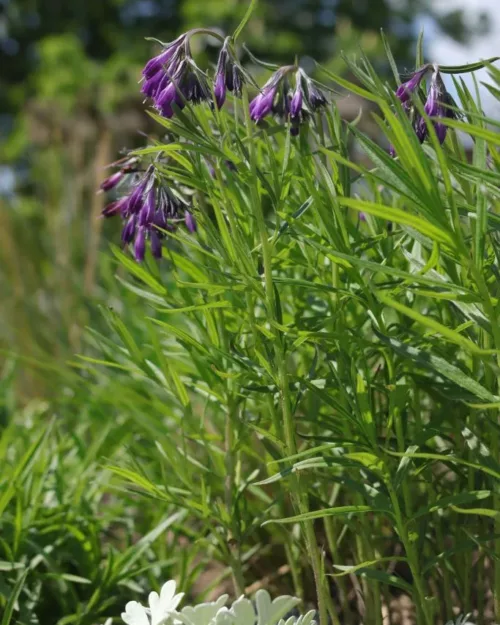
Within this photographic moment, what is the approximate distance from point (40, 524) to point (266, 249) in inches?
26.8

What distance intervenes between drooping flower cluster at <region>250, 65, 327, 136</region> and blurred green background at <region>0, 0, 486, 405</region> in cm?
64

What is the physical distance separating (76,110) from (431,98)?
5784 mm

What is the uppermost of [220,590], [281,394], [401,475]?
[281,394]

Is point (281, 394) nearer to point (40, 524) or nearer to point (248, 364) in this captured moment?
point (248, 364)

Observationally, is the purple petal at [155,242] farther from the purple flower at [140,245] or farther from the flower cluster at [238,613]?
the flower cluster at [238,613]

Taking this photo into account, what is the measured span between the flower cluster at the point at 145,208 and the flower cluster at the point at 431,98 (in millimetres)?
280

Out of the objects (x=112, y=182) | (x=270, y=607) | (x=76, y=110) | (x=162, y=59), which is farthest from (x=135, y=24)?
(x=270, y=607)

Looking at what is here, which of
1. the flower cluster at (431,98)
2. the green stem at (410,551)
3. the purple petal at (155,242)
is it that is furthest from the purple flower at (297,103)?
the green stem at (410,551)

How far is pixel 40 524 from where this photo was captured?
1294mm

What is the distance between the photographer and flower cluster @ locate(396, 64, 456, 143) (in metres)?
0.86

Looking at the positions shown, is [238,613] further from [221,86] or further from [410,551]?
[221,86]

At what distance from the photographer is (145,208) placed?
0.93 metres

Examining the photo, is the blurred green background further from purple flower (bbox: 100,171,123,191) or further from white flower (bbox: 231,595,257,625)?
white flower (bbox: 231,595,257,625)

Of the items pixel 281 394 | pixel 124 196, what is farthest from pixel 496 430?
pixel 124 196
